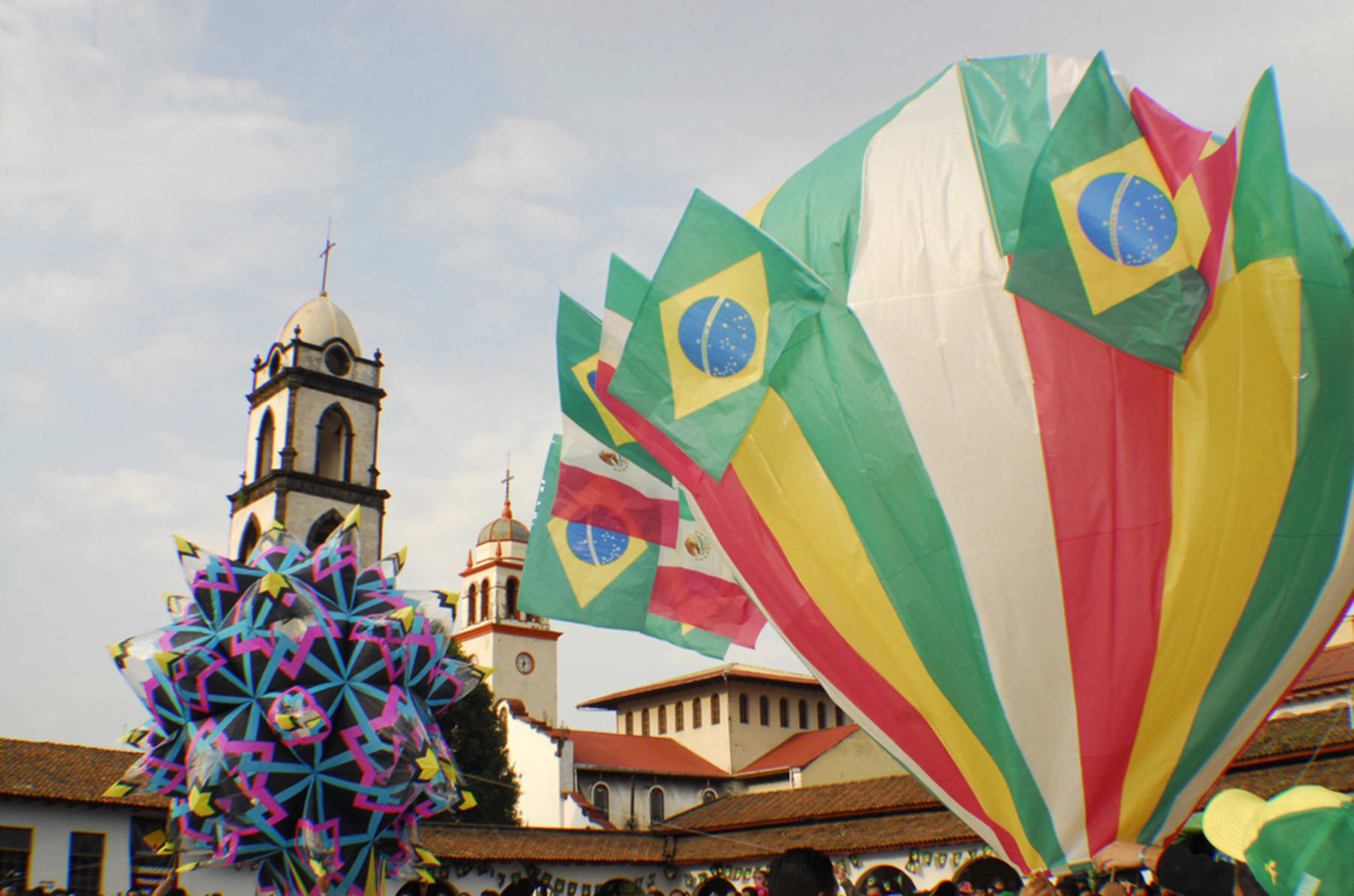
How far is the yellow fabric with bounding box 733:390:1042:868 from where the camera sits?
5777mm

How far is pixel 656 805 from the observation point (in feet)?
127

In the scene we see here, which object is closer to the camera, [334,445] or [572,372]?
[572,372]

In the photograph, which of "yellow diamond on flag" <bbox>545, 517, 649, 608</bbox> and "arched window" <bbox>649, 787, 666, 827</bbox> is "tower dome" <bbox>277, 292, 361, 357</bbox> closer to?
"arched window" <bbox>649, 787, 666, 827</bbox>

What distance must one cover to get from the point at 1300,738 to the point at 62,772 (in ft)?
72.7

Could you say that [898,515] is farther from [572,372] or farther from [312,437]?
[312,437]

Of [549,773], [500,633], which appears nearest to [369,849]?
[549,773]

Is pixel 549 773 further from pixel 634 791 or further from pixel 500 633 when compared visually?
pixel 500 633

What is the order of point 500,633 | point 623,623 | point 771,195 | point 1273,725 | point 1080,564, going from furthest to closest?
point 500,633 → point 1273,725 → point 623,623 → point 771,195 → point 1080,564

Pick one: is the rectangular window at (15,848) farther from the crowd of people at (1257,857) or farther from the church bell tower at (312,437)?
the crowd of people at (1257,857)

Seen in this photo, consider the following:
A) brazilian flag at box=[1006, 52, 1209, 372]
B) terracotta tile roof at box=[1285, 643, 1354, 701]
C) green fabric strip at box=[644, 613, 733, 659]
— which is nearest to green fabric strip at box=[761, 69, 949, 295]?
brazilian flag at box=[1006, 52, 1209, 372]

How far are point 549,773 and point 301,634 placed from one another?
1202 inches

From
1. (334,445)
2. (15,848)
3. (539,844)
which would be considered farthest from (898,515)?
(334,445)

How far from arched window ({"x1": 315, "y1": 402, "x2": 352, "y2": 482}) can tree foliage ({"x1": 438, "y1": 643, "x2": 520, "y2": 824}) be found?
8773 millimetres

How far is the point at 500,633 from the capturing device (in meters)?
46.6
